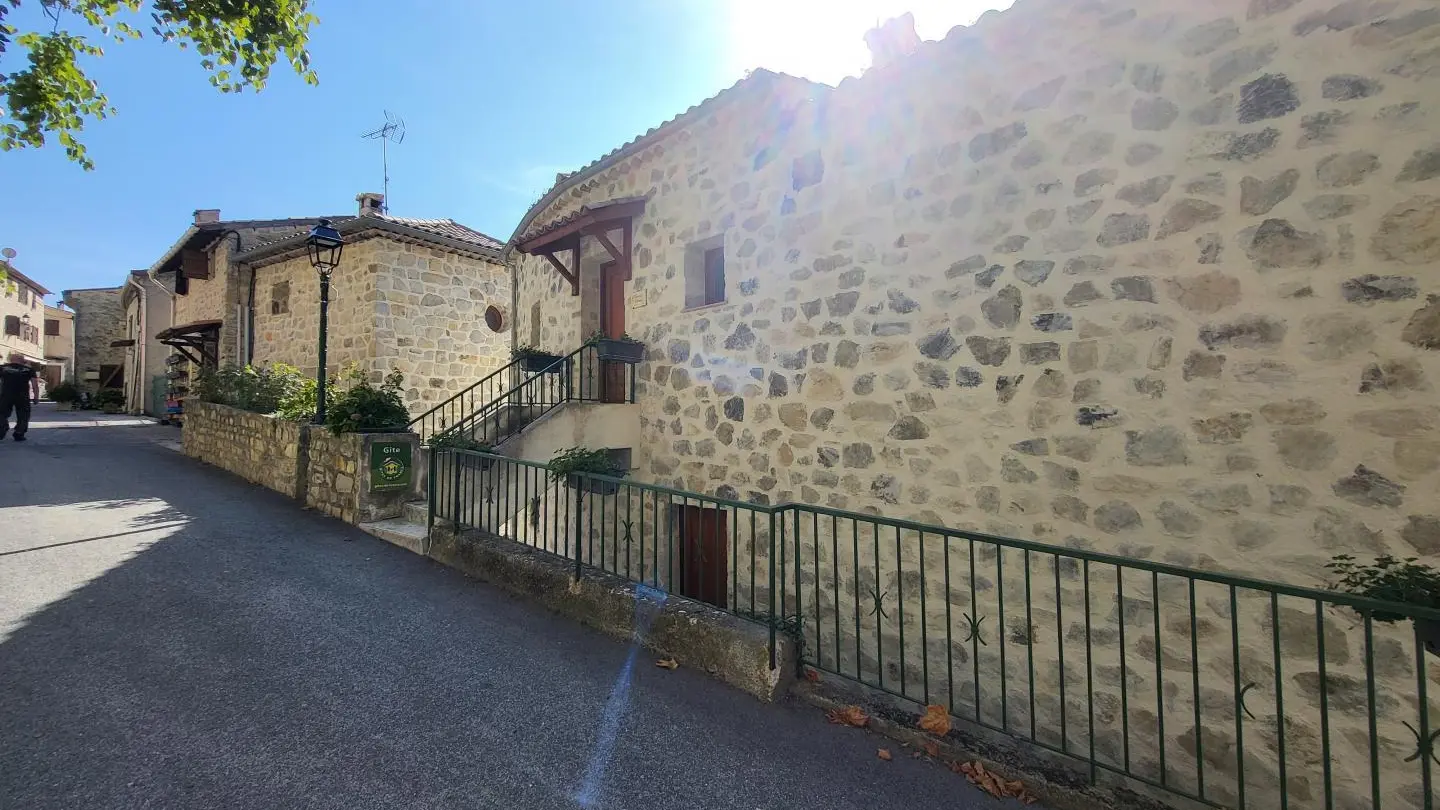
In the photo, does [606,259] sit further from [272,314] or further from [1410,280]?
[272,314]

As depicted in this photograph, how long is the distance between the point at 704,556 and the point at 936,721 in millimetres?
4200

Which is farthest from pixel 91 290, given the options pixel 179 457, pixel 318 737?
pixel 318 737

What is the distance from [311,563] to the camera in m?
5.17

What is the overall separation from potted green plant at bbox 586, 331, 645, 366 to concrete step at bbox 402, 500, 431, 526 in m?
2.61

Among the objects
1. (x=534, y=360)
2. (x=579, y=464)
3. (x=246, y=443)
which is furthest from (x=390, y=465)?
(x=246, y=443)

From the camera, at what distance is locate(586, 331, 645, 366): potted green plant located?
7.11 m

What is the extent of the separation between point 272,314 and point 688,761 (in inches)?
621

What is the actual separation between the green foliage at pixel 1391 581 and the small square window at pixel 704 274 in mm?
5582

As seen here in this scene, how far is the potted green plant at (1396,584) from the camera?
2.20m

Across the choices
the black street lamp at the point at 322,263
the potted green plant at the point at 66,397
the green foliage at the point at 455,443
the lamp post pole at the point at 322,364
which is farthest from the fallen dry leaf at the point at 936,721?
the potted green plant at the point at 66,397

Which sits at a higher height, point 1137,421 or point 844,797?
point 1137,421

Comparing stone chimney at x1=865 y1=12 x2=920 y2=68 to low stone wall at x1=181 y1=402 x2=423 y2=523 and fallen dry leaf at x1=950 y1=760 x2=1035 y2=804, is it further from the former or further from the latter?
low stone wall at x1=181 y1=402 x2=423 y2=523

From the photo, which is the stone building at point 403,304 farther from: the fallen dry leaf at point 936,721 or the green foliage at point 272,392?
the fallen dry leaf at point 936,721

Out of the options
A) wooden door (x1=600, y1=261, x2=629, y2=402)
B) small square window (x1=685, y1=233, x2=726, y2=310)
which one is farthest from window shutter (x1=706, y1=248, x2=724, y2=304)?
wooden door (x1=600, y1=261, x2=629, y2=402)
